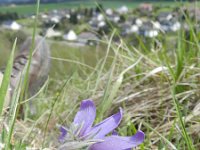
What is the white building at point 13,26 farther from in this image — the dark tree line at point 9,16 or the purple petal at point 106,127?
the dark tree line at point 9,16

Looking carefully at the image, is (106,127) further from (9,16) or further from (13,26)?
(9,16)

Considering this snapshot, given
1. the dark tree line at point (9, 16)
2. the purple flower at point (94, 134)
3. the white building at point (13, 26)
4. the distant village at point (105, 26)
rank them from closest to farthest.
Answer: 1. the purple flower at point (94, 134)
2. the distant village at point (105, 26)
3. the white building at point (13, 26)
4. the dark tree line at point (9, 16)

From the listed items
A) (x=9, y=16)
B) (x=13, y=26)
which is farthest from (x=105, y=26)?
(x=13, y=26)

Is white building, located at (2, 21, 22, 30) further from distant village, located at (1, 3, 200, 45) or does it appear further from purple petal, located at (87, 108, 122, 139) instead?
purple petal, located at (87, 108, 122, 139)

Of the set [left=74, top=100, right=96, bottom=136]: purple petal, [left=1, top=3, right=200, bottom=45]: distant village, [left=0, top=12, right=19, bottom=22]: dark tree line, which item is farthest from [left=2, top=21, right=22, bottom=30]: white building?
[left=0, top=12, right=19, bottom=22]: dark tree line

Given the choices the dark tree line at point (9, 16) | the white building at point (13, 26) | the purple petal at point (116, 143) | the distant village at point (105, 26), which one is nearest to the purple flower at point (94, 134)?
the purple petal at point (116, 143)

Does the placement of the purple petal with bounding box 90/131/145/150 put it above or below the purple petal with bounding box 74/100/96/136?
below

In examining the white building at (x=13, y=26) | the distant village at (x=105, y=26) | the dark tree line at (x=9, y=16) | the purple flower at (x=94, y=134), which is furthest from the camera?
the dark tree line at (x=9, y=16)

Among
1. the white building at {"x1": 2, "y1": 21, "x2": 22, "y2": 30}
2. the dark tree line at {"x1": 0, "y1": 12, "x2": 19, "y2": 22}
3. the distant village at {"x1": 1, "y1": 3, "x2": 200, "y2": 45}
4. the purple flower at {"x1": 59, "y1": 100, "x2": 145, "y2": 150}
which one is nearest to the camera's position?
the purple flower at {"x1": 59, "y1": 100, "x2": 145, "y2": 150}
